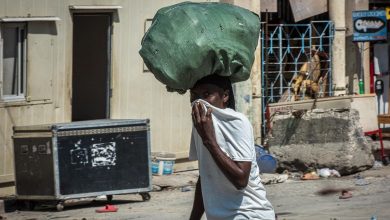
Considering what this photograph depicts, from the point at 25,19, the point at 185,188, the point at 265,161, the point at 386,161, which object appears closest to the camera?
the point at 25,19

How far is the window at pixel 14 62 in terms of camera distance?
13.2 metres

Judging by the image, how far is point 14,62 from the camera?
1327 cm

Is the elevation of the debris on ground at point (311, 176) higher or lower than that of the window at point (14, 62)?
lower

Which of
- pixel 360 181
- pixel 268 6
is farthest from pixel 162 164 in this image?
pixel 268 6

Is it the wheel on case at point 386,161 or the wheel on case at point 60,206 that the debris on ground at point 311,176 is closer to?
the wheel on case at point 386,161

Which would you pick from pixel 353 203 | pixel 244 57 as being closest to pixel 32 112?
pixel 353 203

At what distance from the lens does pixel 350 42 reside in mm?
19453

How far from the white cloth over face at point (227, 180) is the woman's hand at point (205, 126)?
42 mm

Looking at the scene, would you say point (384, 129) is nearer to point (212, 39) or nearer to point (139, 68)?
point (139, 68)

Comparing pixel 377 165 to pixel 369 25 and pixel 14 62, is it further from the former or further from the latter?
pixel 14 62

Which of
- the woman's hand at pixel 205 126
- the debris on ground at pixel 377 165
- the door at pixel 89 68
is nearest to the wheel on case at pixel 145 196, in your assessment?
the door at pixel 89 68

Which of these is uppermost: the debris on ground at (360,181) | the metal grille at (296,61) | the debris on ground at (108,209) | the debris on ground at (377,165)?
the metal grille at (296,61)

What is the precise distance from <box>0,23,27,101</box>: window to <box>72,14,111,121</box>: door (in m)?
2.23

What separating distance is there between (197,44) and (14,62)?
886cm
